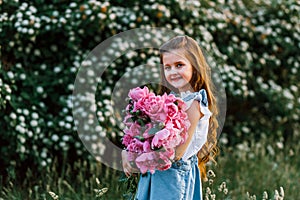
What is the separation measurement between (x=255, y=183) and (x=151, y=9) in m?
1.48

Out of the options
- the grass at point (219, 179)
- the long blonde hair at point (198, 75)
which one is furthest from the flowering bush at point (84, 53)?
the long blonde hair at point (198, 75)

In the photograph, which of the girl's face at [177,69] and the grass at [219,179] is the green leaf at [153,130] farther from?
the grass at [219,179]

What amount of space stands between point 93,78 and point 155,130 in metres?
1.74

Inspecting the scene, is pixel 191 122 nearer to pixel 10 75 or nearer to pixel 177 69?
pixel 177 69

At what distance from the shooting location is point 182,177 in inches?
93.0

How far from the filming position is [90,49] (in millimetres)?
4145

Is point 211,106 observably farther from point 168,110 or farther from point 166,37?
point 166,37

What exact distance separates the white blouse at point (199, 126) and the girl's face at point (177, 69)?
0.08 meters

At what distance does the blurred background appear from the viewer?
3775mm

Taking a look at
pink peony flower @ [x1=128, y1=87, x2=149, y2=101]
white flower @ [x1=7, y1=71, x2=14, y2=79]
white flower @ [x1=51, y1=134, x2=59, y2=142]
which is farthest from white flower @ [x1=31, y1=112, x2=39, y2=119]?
pink peony flower @ [x1=128, y1=87, x2=149, y2=101]

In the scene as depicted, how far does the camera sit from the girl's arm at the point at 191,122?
7.53ft

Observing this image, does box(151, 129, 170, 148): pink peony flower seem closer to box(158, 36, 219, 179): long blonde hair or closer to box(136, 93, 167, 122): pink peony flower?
box(136, 93, 167, 122): pink peony flower

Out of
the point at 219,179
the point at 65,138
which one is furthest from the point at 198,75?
the point at 65,138

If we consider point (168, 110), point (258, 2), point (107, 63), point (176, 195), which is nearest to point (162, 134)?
point (168, 110)
